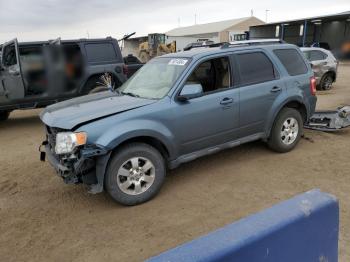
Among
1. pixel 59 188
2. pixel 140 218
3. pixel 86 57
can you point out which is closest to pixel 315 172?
pixel 140 218

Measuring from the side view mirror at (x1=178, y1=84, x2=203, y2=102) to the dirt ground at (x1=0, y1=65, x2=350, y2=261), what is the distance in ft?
3.90

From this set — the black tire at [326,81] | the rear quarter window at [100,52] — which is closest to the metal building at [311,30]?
the black tire at [326,81]

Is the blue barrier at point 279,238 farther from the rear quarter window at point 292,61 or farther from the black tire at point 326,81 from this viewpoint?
the black tire at point 326,81

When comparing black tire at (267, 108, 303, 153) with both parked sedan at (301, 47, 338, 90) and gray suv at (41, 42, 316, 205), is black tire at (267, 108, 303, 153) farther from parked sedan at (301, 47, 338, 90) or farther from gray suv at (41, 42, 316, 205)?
parked sedan at (301, 47, 338, 90)

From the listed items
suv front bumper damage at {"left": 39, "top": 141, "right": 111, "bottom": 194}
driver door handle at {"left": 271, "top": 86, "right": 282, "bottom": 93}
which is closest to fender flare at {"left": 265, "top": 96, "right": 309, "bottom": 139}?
driver door handle at {"left": 271, "top": 86, "right": 282, "bottom": 93}

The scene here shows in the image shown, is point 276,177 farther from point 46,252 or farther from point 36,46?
point 36,46

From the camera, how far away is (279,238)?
1691 mm

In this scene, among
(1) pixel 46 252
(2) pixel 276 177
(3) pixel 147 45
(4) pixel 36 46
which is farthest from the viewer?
(3) pixel 147 45

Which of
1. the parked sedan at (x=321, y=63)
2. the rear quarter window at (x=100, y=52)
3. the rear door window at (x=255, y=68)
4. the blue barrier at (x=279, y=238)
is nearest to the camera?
the blue barrier at (x=279, y=238)

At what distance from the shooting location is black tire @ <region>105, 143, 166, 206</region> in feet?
12.5

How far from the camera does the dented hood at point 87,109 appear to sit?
152 inches

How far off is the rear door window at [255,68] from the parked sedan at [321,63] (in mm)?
7918

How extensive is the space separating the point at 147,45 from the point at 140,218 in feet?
99.4

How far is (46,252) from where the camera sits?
3248 mm
